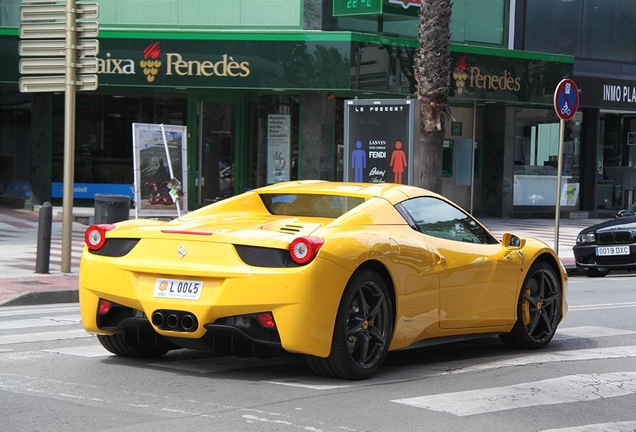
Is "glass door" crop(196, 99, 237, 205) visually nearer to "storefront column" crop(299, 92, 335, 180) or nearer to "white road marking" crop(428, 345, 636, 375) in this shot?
"storefront column" crop(299, 92, 335, 180)

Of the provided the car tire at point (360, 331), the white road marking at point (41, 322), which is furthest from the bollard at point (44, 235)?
the car tire at point (360, 331)

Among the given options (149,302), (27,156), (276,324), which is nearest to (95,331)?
(149,302)

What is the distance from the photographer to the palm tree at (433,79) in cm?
2036

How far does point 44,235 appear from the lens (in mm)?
14375

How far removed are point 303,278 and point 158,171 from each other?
47.8 ft

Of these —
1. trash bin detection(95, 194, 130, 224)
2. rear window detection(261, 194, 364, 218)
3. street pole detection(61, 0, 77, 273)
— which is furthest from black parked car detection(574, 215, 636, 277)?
rear window detection(261, 194, 364, 218)

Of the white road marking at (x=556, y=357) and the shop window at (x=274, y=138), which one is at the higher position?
the shop window at (x=274, y=138)

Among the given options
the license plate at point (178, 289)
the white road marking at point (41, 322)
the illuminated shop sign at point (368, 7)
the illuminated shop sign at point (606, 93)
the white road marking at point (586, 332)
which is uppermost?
the illuminated shop sign at point (368, 7)

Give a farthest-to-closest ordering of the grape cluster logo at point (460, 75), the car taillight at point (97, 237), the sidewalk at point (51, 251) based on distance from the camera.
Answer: the grape cluster logo at point (460, 75) < the sidewalk at point (51, 251) < the car taillight at point (97, 237)

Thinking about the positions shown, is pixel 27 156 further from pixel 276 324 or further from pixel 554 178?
pixel 276 324

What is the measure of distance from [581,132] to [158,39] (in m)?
13.5

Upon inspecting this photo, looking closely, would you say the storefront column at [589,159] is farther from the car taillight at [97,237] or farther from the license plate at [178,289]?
the license plate at [178,289]

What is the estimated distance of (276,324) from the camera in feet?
22.8

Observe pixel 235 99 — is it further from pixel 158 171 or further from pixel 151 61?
pixel 158 171
